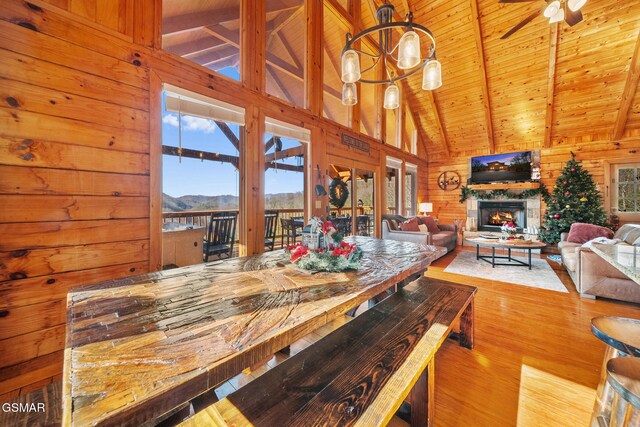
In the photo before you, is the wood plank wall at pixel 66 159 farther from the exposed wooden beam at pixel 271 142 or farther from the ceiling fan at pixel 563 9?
the ceiling fan at pixel 563 9

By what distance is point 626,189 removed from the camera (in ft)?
18.2

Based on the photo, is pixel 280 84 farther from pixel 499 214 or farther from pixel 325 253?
pixel 499 214

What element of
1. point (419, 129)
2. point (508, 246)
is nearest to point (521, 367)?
point (508, 246)

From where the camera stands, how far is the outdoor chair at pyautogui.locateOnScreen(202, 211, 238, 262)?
349 cm

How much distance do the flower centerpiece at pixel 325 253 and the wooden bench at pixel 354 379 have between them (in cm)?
38

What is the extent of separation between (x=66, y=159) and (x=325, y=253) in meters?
2.03

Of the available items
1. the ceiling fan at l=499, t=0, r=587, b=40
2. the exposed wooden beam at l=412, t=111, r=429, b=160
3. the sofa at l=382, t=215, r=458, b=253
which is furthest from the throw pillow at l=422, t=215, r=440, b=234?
the ceiling fan at l=499, t=0, r=587, b=40

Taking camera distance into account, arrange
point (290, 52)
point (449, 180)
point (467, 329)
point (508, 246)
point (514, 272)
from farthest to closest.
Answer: point (449, 180)
point (508, 246)
point (514, 272)
point (290, 52)
point (467, 329)

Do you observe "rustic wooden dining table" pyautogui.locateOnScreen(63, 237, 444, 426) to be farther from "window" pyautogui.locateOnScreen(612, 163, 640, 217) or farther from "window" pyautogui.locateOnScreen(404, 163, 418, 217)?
"window" pyautogui.locateOnScreen(612, 163, 640, 217)

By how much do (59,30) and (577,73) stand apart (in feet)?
26.0

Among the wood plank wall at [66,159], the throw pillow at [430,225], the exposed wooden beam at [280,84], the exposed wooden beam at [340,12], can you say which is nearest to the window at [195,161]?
the wood plank wall at [66,159]

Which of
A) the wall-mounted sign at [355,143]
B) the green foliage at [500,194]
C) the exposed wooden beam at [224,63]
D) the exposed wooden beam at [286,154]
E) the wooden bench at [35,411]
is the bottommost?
the wooden bench at [35,411]

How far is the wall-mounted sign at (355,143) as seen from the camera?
181 inches

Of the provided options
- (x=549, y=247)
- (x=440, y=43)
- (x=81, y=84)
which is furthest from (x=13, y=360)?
(x=549, y=247)
